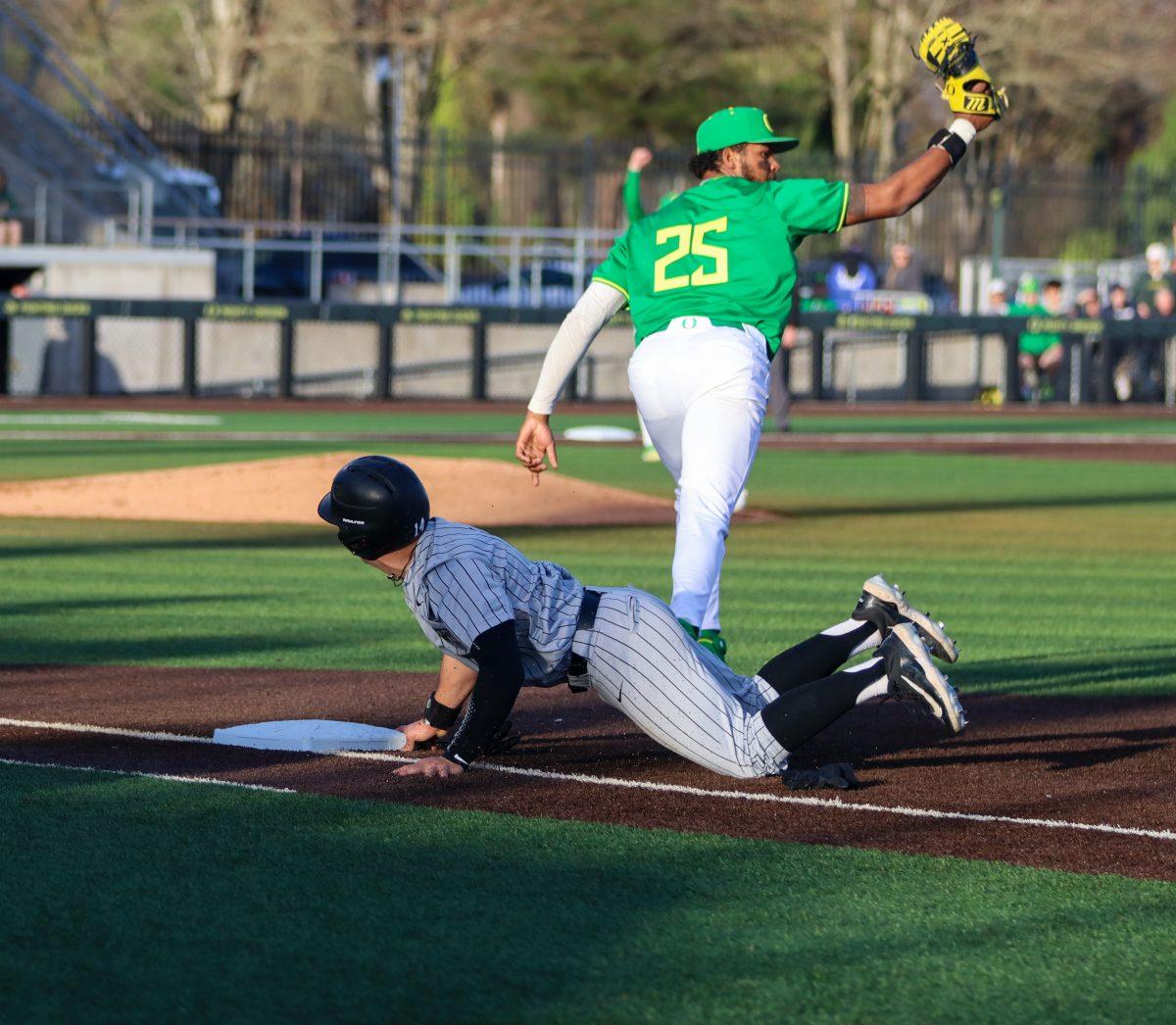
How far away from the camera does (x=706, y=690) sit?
509 centimetres

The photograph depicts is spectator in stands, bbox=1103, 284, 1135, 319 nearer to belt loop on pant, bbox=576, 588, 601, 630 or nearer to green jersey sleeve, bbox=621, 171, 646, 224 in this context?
green jersey sleeve, bbox=621, 171, 646, 224

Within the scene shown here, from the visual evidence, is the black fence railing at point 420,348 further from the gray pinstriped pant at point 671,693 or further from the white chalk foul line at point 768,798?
the gray pinstriped pant at point 671,693

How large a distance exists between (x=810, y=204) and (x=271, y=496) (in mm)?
6919

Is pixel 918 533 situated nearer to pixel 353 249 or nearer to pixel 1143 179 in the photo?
pixel 353 249

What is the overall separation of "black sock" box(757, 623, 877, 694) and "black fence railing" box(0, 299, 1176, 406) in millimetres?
21447

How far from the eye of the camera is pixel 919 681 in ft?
16.2

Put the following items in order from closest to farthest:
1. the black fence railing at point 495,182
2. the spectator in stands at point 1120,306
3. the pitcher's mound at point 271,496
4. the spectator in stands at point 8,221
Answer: the pitcher's mound at point 271,496
the spectator in stands at point 8,221
the spectator in stands at point 1120,306
the black fence railing at point 495,182

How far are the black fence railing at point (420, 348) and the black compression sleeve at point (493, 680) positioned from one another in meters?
21.6

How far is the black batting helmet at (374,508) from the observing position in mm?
4926

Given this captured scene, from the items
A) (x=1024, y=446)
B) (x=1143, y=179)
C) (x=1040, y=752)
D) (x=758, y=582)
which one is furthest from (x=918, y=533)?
(x=1143, y=179)

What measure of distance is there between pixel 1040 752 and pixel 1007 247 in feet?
110

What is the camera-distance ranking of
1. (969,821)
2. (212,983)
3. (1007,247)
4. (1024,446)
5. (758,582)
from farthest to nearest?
1. (1007,247)
2. (1024,446)
3. (758,582)
4. (969,821)
5. (212,983)

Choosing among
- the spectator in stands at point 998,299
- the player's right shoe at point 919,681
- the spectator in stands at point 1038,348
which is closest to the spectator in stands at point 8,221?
the spectator in stands at point 998,299

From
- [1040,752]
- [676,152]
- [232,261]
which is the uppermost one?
[676,152]
